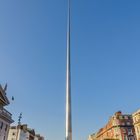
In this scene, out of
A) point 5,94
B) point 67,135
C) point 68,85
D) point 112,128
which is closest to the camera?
point 67,135

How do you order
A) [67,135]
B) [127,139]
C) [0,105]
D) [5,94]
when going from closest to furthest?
1. [67,135]
2. [0,105]
3. [5,94]
4. [127,139]

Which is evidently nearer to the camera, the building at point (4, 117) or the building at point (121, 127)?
the building at point (4, 117)

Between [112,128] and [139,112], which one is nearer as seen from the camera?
[139,112]

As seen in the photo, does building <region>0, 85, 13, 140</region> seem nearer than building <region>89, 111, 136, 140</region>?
Yes

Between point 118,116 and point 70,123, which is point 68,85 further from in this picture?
point 118,116

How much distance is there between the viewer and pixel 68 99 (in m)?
13.4

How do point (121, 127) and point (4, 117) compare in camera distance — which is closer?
point (4, 117)

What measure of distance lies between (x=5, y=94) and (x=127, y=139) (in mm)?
52591

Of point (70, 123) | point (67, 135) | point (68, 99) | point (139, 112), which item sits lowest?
point (67, 135)

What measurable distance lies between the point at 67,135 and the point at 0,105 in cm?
3676

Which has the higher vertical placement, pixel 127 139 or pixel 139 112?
pixel 139 112

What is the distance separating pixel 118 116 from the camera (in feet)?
257

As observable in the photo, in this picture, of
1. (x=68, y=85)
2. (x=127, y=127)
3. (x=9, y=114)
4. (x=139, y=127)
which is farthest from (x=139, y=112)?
(x=68, y=85)

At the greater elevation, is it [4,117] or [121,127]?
[121,127]
